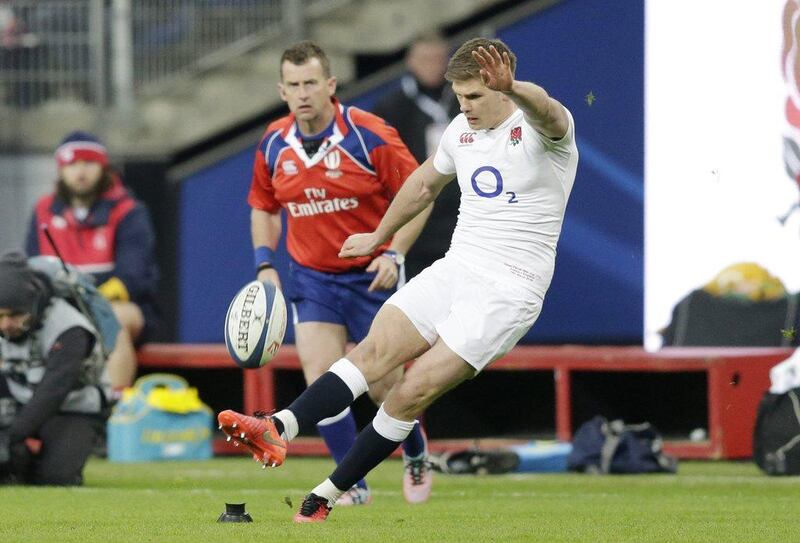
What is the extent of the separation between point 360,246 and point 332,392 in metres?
0.68

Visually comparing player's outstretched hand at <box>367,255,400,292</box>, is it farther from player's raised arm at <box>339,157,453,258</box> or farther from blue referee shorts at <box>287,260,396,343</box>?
player's raised arm at <box>339,157,453,258</box>

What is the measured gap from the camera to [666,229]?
12.6 m

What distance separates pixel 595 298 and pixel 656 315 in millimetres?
1188

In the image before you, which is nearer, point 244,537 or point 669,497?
point 244,537

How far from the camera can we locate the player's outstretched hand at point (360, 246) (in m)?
7.41

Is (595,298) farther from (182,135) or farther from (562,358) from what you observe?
(182,135)

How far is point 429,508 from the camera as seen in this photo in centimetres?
813

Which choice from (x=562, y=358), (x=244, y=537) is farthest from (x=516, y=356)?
(x=244, y=537)

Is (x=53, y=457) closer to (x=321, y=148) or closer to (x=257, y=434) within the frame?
(x=321, y=148)

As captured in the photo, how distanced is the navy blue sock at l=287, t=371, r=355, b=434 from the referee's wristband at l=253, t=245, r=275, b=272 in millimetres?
1816

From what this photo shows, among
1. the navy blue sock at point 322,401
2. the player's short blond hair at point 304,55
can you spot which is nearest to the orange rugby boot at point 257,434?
the navy blue sock at point 322,401

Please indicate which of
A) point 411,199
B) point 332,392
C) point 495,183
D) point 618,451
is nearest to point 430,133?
point 618,451

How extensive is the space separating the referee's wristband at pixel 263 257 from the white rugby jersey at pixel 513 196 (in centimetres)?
168

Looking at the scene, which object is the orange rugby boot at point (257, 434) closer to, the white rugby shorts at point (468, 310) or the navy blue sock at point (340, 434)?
the white rugby shorts at point (468, 310)
